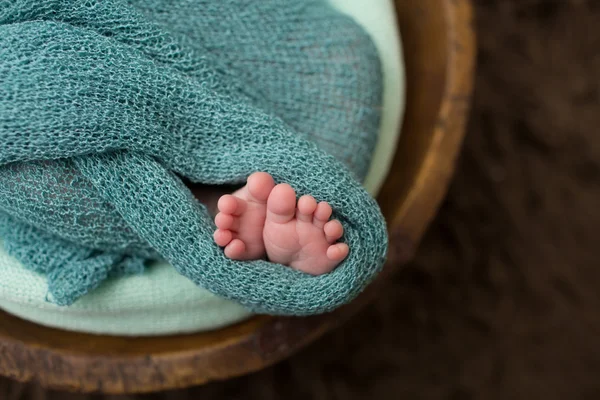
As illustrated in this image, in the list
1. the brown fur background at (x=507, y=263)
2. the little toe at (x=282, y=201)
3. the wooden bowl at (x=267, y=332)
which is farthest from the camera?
the brown fur background at (x=507, y=263)

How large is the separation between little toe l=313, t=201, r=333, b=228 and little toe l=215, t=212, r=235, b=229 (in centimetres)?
9

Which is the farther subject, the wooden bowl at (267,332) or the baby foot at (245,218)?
the wooden bowl at (267,332)

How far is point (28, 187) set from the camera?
0.58 m

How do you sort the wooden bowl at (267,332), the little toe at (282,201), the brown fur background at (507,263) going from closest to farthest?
the little toe at (282,201), the wooden bowl at (267,332), the brown fur background at (507,263)

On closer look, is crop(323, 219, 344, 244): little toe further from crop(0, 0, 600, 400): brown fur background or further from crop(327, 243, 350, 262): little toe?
crop(0, 0, 600, 400): brown fur background

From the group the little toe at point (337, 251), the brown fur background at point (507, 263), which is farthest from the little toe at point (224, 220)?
the brown fur background at point (507, 263)

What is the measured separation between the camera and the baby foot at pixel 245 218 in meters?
0.54

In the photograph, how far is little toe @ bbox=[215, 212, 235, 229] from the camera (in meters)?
0.54

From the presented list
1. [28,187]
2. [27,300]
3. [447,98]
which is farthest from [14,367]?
[447,98]

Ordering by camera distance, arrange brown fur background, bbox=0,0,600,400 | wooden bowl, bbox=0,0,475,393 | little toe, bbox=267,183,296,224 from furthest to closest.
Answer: brown fur background, bbox=0,0,600,400
wooden bowl, bbox=0,0,475,393
little toe, bbox=267,183,296,224

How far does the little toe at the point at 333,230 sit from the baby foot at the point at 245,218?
0.07 meters

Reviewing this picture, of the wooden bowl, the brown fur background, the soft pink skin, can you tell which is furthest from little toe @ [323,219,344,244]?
the brown fur background

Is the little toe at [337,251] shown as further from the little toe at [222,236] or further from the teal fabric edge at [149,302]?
the teal fabric edge at [149,302]

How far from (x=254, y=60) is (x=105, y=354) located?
1.35ft
